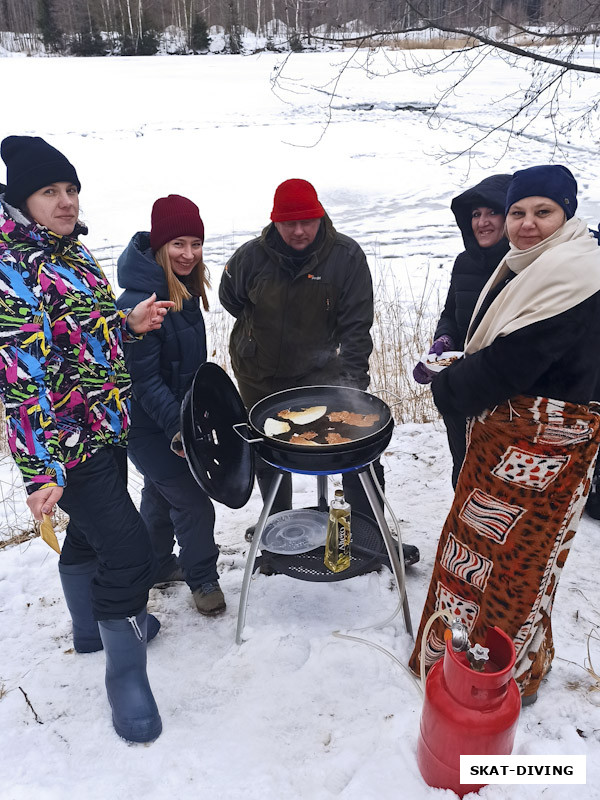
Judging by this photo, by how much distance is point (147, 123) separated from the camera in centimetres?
1975

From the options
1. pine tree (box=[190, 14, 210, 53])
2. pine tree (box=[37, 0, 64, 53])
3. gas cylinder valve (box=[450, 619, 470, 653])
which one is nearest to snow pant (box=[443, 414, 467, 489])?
gas cylinder valve (box=[450, 619, 470, 653])

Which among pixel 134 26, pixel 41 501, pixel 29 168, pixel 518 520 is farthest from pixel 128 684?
pixel 134 26

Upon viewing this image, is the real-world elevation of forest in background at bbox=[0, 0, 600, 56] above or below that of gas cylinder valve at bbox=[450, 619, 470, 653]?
above

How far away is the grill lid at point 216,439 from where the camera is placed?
259 centimetres

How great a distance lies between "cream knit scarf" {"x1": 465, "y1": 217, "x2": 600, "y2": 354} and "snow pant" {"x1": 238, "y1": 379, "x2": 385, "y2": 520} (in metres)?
1.70

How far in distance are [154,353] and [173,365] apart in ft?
0.49

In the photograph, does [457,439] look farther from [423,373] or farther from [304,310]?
[304,310]

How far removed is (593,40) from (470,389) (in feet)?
13.4

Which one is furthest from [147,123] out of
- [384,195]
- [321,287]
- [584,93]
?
[321,287]

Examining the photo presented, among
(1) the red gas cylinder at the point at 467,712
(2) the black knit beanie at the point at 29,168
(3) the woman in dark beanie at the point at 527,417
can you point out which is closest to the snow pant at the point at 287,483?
(3) the woman in dark beanie at the point at 527,417

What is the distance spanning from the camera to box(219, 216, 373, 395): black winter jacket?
3.51 metres

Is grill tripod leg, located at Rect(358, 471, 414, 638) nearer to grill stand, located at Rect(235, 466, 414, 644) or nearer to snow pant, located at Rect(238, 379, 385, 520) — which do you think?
grill stand, located at Rect(235, 466, 414, 644)

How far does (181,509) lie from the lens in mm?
3125

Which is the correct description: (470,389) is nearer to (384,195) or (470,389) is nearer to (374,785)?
(374,785)
